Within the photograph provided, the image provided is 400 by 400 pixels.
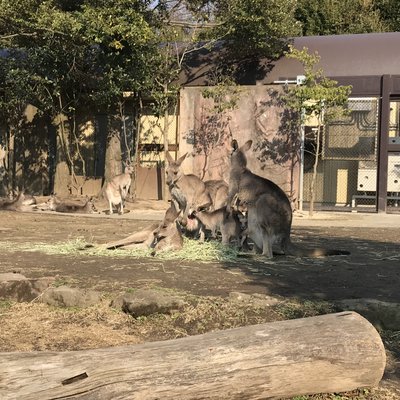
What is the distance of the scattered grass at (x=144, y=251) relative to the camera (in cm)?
829

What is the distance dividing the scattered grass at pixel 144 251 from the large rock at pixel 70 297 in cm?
255

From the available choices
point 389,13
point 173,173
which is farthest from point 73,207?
point 389,13

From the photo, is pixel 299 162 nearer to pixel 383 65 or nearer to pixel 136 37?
pixel 383 65

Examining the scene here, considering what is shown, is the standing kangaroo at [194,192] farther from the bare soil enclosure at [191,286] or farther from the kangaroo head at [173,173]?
the bare soil enclosure at [191,286]

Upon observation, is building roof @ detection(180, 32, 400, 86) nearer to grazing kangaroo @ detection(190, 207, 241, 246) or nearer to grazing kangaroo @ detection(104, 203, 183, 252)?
grazing kangaroo @ detection(190, 207, 241, 246)

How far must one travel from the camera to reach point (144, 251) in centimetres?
862

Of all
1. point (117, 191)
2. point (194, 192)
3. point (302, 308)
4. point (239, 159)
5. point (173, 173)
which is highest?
point (239, 159)

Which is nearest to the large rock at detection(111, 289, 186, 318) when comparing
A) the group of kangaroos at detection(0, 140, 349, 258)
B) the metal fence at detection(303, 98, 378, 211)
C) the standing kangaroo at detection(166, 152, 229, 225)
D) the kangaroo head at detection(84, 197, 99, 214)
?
the group of kangaroos at detection(0, 140, 349, 258)

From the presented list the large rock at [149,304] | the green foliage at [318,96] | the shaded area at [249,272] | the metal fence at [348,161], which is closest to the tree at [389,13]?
the metal fence at [348,161]

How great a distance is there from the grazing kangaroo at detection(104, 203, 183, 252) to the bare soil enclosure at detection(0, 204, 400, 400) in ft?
1.51

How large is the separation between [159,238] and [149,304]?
337 cm

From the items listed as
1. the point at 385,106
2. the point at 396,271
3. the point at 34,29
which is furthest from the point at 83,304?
the point at 385,106

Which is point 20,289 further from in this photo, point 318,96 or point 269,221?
point 318,96

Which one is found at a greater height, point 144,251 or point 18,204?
point 18,204
